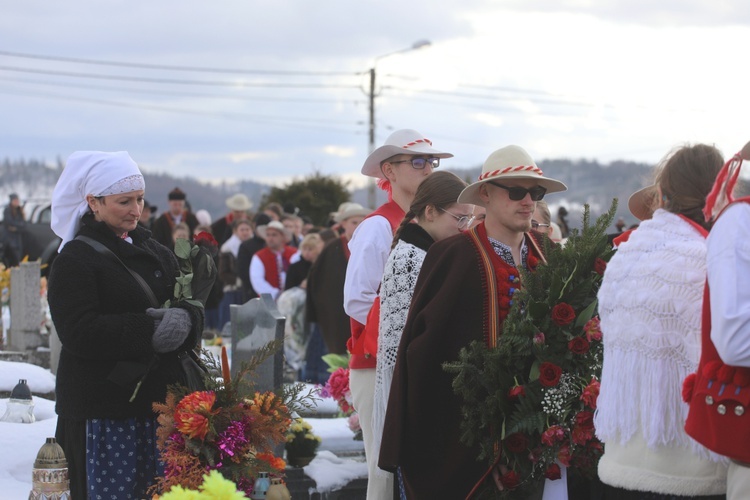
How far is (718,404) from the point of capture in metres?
3.38

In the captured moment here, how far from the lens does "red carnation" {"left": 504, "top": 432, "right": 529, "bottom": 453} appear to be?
478cm

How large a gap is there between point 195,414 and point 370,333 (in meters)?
1.39

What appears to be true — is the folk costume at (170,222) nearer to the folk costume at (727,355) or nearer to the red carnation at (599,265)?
the red carnation at (599,265)

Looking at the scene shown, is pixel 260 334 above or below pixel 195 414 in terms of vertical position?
below

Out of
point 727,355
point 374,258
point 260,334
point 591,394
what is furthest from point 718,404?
point 260,334

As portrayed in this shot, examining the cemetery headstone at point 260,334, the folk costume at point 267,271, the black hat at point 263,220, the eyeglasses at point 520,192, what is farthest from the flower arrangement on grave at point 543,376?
the black hat at point 263,220

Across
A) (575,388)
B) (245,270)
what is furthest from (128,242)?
(245,270)

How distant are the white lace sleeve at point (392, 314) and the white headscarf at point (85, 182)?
132 centimetres

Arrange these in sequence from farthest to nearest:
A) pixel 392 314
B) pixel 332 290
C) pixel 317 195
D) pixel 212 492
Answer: pixel 317 195, pixel 332 290, pixel 392 314, pixel 212 492

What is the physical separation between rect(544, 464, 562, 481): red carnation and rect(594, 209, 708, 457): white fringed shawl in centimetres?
89

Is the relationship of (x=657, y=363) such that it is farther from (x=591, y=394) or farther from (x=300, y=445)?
(x=300, y=445)

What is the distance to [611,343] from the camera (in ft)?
12.9

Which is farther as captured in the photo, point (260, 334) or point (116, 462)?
point (260, 334)

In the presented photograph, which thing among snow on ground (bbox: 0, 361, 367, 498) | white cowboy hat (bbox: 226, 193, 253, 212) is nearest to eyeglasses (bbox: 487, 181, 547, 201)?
snow on ground (bbox: 0, 361, 367, 498)
